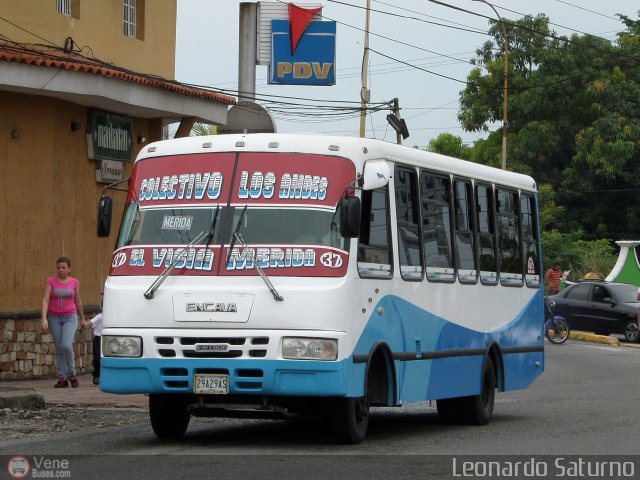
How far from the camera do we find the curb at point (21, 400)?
15.0 metres

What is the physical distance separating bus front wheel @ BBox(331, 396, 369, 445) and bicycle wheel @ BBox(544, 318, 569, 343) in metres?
21.2

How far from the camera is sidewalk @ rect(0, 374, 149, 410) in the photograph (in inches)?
598

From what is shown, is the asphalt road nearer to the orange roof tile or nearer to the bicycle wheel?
the orange roof tile

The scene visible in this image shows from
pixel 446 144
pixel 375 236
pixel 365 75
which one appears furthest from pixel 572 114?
pixel 375 236

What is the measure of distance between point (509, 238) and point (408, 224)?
326 centimetres

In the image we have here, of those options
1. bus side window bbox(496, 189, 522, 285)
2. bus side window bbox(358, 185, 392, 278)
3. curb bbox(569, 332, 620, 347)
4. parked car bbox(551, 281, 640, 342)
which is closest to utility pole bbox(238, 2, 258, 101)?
bus side window bbox(496, 189, 522, 285)

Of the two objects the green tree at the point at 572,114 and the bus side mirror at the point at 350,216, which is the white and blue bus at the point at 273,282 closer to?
the bus side mirror at the point at 350,216

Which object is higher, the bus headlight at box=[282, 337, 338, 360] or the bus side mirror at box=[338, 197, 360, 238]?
the bus side mirror at box=[338, 197, 360, 238]

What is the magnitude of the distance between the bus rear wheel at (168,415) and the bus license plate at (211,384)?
0.89 metres

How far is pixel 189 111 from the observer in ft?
77.3

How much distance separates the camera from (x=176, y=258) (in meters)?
12.0

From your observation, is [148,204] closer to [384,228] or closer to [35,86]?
[384,228]

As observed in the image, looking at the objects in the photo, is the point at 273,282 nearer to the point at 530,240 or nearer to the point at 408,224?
the point at 408,224

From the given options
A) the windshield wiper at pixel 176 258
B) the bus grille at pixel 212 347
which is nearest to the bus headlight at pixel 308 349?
the bus grille at pixel 212 347
